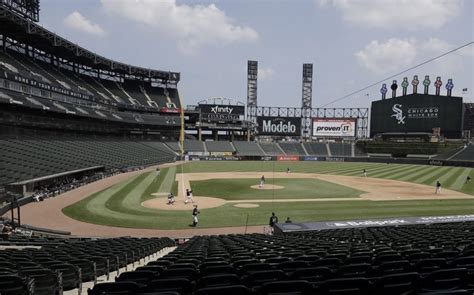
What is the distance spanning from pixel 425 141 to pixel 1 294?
9729 centimetres

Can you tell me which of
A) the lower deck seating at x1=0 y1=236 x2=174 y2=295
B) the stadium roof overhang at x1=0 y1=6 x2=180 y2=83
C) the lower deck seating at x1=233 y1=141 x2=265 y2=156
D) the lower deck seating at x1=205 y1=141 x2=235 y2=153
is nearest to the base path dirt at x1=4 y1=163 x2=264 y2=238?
the lower deck seating at x1=0 y1=236 x2=174 y2=295

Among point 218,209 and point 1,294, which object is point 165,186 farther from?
point 1,294

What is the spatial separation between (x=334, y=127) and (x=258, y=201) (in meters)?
77.0

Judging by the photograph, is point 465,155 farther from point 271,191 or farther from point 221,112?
point 221,112

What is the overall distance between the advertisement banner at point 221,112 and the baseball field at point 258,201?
6034cm

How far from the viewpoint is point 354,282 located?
4262 millimetres

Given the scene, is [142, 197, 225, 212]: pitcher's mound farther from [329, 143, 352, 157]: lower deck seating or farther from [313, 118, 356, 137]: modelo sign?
[313, 118, 356, 137]: modelo sign

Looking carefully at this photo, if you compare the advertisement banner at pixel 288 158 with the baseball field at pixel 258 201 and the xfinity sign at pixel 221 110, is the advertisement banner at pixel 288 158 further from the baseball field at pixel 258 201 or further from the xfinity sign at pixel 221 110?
the baseball field at pixel 258 201

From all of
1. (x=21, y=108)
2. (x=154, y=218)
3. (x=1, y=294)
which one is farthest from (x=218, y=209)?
(x=21, y=108)

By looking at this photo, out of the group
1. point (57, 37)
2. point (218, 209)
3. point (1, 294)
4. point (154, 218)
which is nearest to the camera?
point (1, 294)

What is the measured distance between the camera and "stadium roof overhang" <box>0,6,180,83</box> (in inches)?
2245

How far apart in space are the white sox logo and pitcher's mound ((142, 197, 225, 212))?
71331 mm

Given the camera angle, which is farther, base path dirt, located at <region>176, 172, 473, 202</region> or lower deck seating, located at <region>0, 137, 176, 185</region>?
lower deck seating, located at <region>0, 137, 176, 185</region>

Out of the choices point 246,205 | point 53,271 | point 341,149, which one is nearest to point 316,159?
point 341,149
